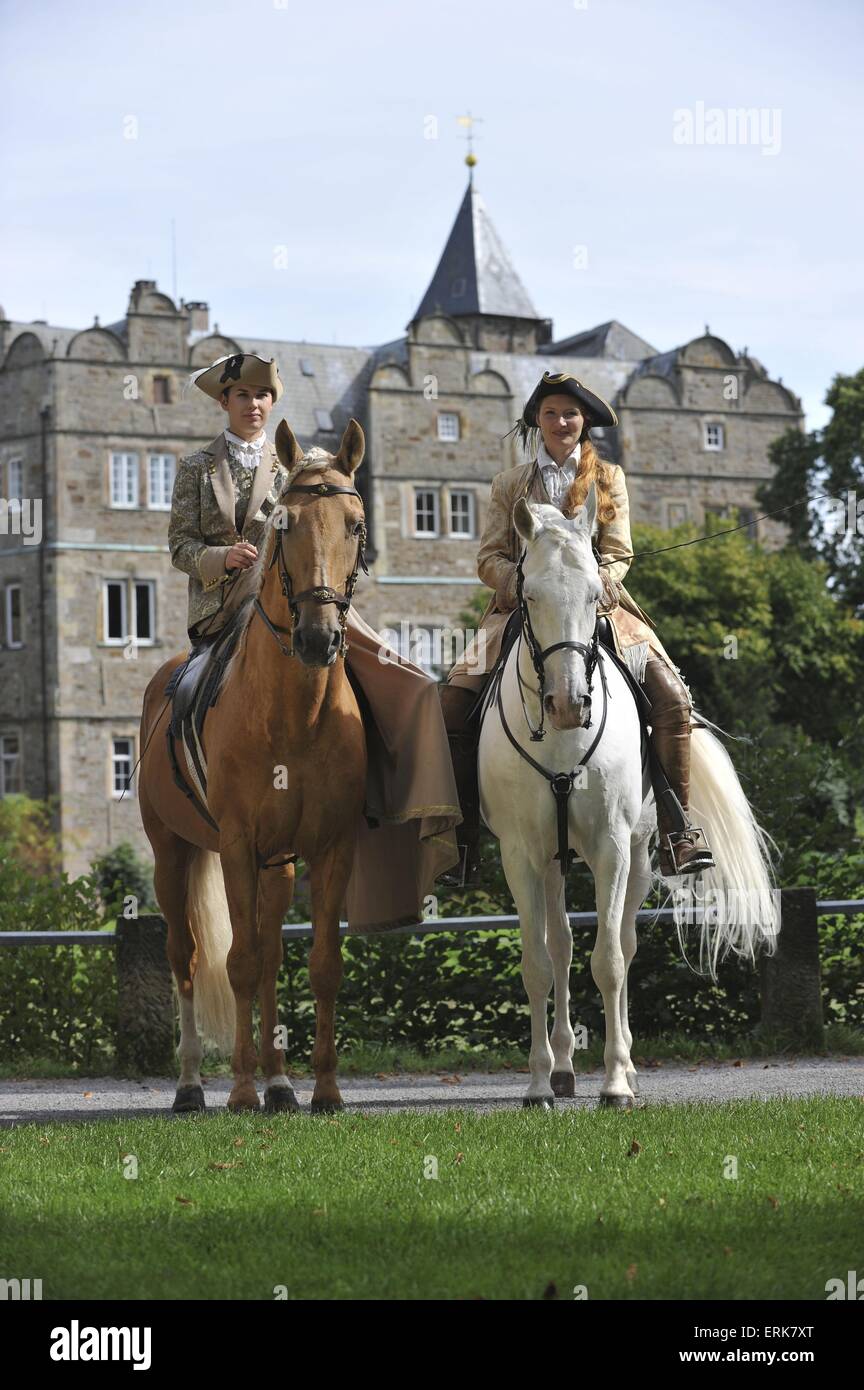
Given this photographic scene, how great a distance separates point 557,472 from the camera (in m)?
10.1

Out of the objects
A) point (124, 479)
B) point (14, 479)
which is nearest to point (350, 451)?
point (124, 479)

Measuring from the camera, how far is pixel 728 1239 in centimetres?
597

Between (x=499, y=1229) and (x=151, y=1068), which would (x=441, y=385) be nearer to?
(x=151, y=1068)

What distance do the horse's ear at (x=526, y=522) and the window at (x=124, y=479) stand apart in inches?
1874

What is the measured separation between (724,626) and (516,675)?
139ft

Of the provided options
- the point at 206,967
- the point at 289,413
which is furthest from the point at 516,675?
the point at 289,413

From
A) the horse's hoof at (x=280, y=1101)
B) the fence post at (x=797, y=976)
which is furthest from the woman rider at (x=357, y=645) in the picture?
the fence post at (x=797, y=976)

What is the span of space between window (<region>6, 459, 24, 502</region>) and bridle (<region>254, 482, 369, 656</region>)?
158 ft

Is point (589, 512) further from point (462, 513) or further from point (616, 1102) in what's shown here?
point (462, 513)

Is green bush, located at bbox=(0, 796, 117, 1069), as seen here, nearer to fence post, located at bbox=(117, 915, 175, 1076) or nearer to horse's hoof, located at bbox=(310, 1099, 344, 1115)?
fence post, located at bbox=(117, 915, 175, 1076)

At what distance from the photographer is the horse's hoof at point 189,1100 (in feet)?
32.6

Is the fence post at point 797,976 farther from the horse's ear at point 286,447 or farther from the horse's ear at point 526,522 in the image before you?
the horse's ear at point 286,447

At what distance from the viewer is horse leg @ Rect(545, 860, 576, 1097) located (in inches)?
401

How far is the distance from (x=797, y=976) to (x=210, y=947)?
13.4 feet
